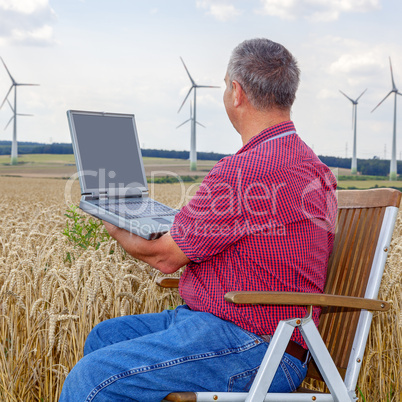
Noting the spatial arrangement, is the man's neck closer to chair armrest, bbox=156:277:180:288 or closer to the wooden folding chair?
the wooden folding chair

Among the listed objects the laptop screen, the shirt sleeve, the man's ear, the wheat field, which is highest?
the man's ear

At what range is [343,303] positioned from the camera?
220 cm

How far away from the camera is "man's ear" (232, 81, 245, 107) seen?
94.5 inches

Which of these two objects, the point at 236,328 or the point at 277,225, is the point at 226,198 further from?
the point at 236,328

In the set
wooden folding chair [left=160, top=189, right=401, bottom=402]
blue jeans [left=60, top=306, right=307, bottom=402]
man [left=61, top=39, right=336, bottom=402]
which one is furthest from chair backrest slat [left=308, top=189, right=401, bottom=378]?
blue jeans [left=60, top=306, right=307, bottom=402]

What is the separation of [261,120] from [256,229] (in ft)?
1.77

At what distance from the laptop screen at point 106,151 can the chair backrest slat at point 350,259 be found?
113 centimetres

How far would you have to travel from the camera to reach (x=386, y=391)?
12.1 feet

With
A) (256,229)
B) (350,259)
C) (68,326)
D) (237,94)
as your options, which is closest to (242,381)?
(256,229)

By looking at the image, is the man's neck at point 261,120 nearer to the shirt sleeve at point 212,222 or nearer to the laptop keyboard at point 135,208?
the shirt sleeve at point 212,222

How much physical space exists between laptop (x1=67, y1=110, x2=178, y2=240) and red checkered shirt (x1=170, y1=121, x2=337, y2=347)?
11.0 inches

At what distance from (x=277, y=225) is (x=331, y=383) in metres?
0.71

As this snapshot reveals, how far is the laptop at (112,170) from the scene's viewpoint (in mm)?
2559

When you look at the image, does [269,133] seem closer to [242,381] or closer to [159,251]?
[159,251]
